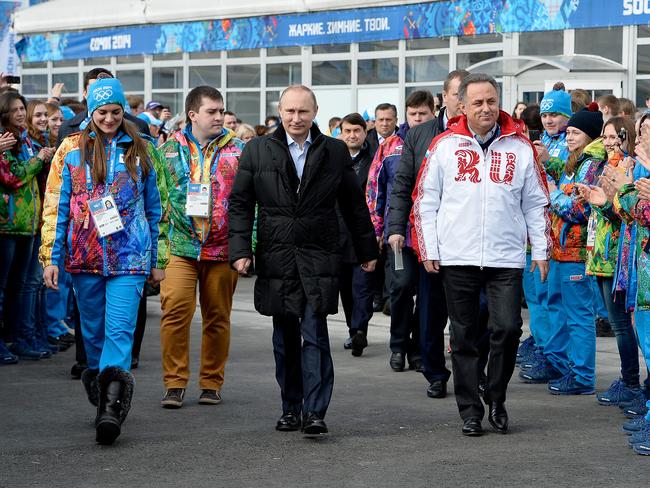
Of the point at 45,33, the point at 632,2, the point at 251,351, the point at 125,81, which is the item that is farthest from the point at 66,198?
the point at 45,33

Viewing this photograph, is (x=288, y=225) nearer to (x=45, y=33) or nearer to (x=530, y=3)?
(x=530, y=3)

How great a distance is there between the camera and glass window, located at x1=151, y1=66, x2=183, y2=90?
29808 millimetres

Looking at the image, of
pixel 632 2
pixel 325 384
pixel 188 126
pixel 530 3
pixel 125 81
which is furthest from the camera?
pixel 125 81

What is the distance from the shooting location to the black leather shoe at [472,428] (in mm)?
7949

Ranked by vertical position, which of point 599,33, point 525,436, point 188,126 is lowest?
point 525,436

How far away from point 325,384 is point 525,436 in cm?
116

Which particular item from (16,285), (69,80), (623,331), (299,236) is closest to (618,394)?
(623,331)

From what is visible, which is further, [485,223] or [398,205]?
[398,205]

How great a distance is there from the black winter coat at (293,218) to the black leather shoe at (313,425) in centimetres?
58

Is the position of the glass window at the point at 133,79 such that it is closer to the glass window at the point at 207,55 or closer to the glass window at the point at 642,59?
the glass window at the point at 207,55

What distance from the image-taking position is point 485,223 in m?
8.04

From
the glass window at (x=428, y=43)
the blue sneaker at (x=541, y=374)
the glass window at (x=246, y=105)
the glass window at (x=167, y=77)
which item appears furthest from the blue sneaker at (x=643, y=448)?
the glass window at (x=167, y=77)

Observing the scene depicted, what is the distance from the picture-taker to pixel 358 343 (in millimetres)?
11555

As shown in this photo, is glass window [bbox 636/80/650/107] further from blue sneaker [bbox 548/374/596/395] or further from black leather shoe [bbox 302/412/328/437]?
black leather shoe [bbox 302/412/328/437]
